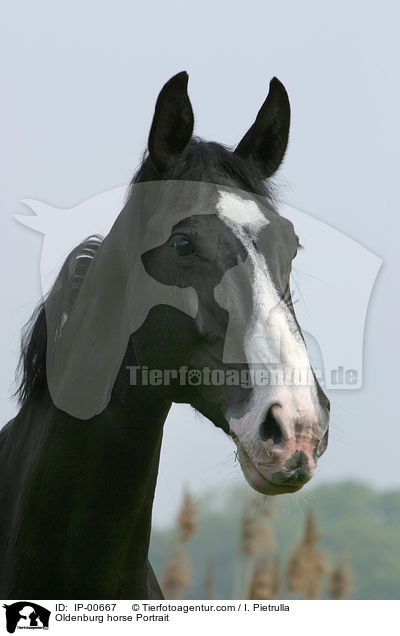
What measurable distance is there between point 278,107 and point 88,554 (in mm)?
2504

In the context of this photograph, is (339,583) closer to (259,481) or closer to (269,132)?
(269,132)

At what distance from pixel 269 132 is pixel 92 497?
6.91 ft

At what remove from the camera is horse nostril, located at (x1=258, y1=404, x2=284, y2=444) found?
2764 millimetres

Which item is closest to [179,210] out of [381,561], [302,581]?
[302,581]

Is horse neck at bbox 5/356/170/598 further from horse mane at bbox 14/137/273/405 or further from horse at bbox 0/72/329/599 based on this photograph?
horse mane at bbox 14/137/273/405

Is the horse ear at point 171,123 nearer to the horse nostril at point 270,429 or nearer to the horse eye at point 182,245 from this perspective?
the horse eye at point 182,245

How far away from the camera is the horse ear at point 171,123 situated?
3537 mm

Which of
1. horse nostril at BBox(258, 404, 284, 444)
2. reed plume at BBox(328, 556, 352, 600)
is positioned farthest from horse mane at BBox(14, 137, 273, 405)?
→ reed plume at BBox(328, 556, 352, 600)

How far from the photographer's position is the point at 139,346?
354 cm

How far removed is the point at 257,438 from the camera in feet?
9.30
